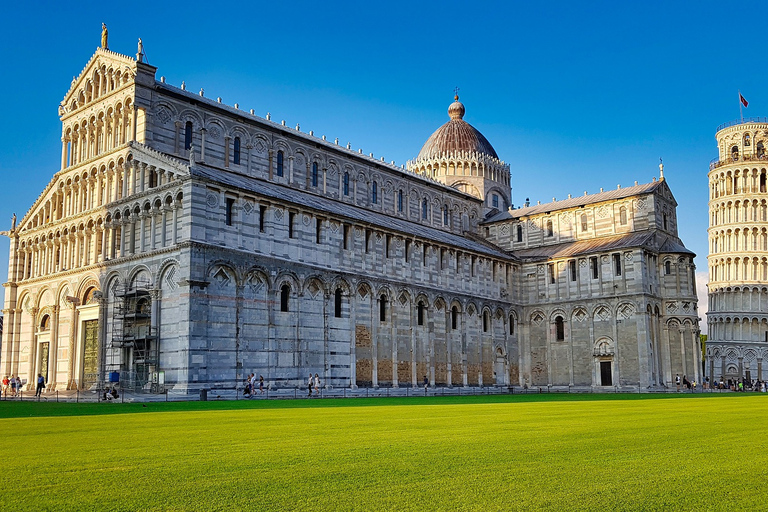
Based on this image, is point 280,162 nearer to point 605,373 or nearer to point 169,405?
point 169,405

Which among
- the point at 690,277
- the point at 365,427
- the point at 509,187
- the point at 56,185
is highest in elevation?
the point at 509,187

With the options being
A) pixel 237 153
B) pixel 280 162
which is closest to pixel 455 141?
pixel 280 162

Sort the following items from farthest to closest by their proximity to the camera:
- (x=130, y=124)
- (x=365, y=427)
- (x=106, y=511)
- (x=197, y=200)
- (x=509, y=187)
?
(x=509, y=187), (x=130, y=124), (x=197, y=200), (x=365, y=427), (x=106, y=511)

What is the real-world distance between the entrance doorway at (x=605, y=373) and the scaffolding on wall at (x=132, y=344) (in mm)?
33629

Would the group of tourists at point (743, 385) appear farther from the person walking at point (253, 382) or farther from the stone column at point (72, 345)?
the stone column at point (72, 345)

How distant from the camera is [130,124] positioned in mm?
42562

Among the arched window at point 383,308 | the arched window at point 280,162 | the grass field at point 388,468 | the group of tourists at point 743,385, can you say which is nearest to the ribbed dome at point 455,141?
the arched window at point 280,162

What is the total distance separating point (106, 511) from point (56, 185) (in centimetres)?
4592

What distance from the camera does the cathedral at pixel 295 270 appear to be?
38.0 m

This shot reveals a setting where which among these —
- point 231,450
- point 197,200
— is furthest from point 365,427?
point 197,200

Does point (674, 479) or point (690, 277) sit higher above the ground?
point (690, 277)

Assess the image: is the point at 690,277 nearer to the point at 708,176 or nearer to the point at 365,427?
the point at 708,176

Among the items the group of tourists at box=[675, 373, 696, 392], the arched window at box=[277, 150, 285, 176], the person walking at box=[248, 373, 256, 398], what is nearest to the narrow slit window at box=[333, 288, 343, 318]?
the person walking at box=[248, 373, 256, 398]

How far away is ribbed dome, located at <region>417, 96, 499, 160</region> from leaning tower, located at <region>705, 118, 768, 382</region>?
95.4ft
